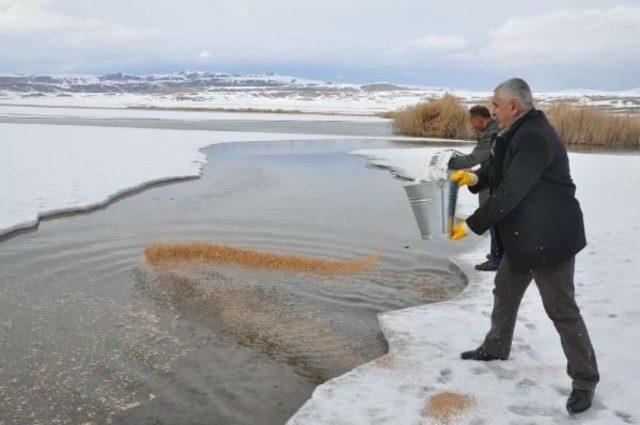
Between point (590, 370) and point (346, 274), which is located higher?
point (590, 370)

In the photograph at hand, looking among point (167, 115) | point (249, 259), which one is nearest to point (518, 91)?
point (249, 259)

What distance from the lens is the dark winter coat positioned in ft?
13.9

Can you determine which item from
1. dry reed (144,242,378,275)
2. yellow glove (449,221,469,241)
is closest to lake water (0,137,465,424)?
dry reed (144,242,378,275)

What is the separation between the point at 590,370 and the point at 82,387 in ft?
9.61

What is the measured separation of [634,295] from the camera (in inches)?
200

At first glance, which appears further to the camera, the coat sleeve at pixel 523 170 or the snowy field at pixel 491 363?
the snowy field at pixel 491 363

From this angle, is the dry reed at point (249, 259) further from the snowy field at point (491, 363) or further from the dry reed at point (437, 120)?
the dry reed at point (437, 120)

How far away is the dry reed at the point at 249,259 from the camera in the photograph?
6.21 meters

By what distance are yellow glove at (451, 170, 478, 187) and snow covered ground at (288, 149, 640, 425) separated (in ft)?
3.89

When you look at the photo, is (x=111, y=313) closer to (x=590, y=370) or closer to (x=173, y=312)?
(x=173, y=312)

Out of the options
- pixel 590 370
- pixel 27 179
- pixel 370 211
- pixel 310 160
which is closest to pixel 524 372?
pixel 590 370

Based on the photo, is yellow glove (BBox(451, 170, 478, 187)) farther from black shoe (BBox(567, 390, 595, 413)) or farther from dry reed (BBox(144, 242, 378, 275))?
dry reed (BBox(144, 242, 378, 275))

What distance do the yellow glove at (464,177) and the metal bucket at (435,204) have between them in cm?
9

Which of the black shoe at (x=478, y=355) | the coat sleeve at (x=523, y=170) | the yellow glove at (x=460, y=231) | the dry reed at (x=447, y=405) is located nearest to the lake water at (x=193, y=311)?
the black shoe at (x=478, y=355)
